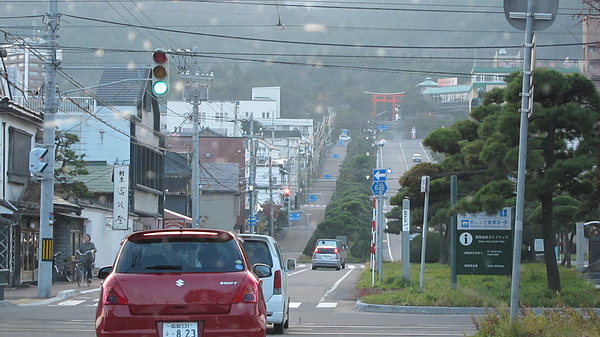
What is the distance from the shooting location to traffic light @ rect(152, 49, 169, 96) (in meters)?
19.0

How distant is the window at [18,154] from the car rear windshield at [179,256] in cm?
2280

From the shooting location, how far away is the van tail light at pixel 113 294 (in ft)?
28.5

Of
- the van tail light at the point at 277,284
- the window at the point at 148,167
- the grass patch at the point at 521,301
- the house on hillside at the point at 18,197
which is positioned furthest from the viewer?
the window at the point at 148,167

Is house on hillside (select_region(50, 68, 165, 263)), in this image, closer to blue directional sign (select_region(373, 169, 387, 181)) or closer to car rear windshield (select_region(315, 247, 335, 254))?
car rear windshield (select_region(315, 247, 335, 254))

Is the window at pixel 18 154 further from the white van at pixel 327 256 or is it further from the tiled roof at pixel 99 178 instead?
the white van at pixel 327 256

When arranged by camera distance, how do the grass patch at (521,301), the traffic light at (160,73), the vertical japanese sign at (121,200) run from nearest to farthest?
the grass patch at (521,301), the traffic light at (160,73), the vertical japanese sign at (121,200)

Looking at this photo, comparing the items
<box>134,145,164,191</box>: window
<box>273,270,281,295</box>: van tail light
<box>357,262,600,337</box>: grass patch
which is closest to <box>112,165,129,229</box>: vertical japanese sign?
<box>134,145,164,191</box>: window

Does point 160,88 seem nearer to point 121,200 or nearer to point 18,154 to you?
point 18,154

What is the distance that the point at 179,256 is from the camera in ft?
29.7

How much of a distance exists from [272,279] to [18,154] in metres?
20.3

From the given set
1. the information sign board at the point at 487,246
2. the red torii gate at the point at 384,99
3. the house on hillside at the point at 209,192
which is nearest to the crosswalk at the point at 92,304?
the information sign board at the point at 487,246

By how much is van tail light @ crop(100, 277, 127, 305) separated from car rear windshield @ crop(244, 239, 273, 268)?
519 cm

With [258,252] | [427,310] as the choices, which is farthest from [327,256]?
[258,252]

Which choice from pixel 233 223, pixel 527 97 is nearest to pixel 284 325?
pixel 527 97
